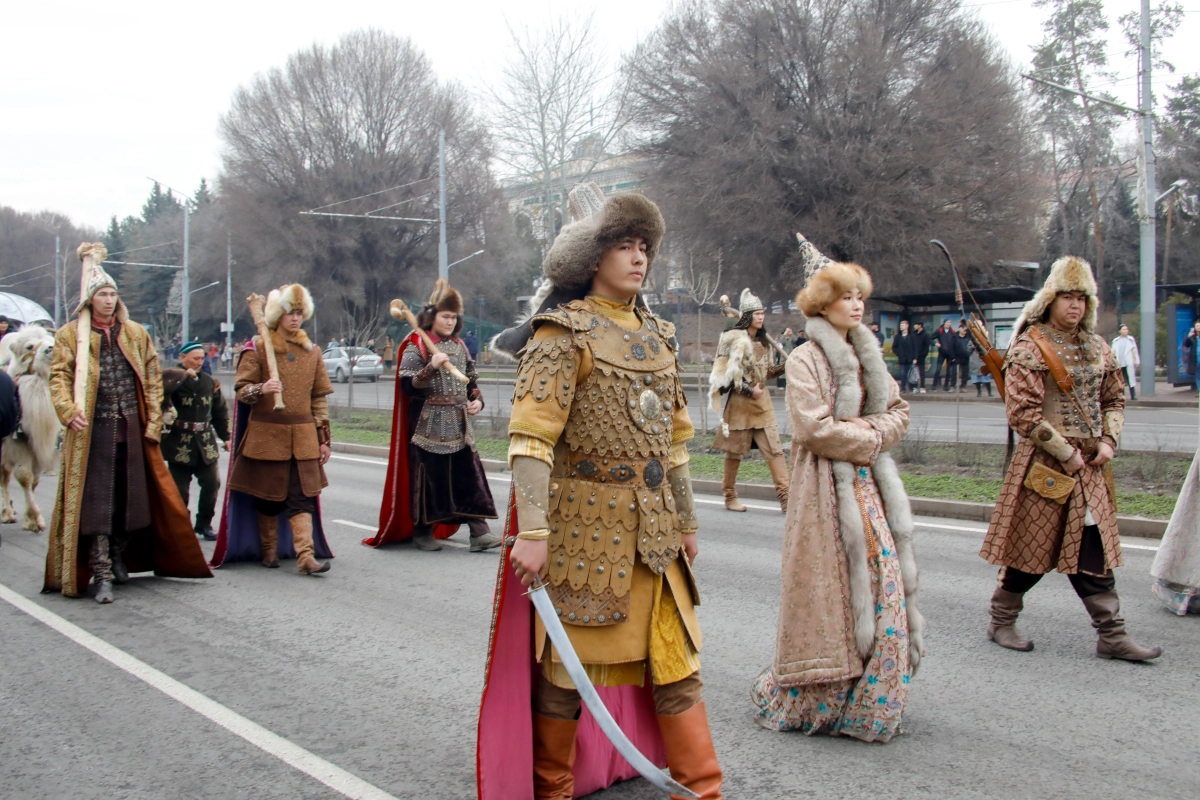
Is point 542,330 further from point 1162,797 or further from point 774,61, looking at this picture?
point 774,61

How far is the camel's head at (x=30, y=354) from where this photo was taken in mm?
9656

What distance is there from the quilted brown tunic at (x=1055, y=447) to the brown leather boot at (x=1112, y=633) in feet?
0.61

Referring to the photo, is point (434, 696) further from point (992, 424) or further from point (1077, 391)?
point (992, 424)

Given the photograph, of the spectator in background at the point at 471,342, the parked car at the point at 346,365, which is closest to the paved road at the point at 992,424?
the spectator in background at the point at 471,342

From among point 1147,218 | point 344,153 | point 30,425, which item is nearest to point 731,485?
point 30,425

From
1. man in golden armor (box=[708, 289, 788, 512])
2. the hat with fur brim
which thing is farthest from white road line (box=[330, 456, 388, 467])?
the hat with fur brim

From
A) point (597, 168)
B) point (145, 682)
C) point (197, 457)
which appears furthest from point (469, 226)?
point (145, 682)

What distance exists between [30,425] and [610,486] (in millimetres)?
8303

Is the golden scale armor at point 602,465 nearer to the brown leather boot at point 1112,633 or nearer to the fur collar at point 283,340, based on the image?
the brown leather boot at point 1112,633

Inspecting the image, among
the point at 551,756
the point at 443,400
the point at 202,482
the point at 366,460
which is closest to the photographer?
→ the point at 551,756

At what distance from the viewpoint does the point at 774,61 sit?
30406 millimetres

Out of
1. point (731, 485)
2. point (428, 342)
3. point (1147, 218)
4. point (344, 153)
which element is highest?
point (344, 153)

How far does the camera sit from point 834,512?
409 centimetres

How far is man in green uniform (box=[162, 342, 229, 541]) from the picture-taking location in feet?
28.4
